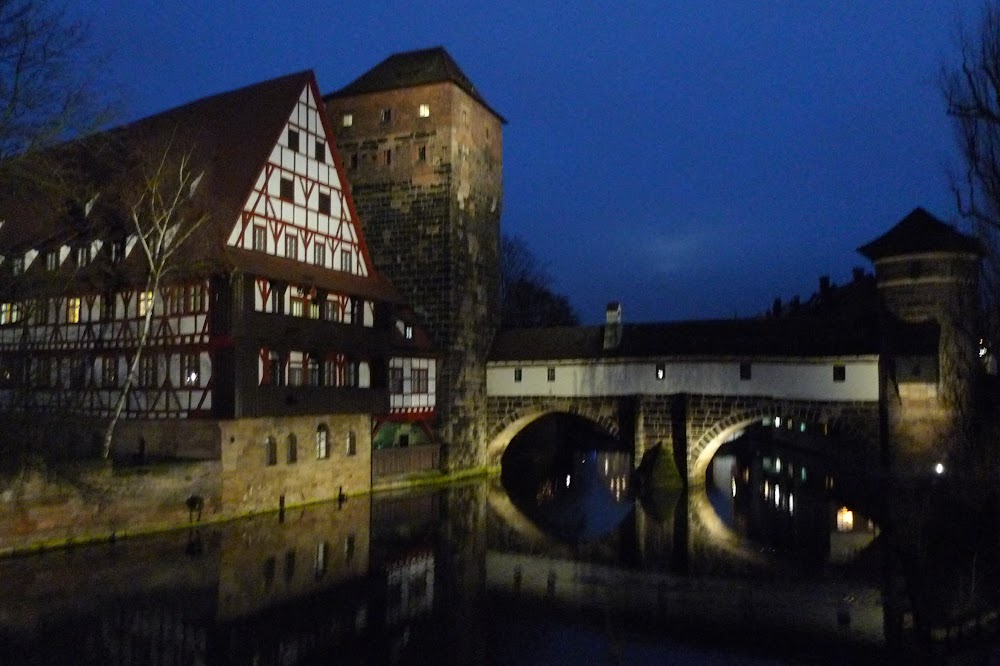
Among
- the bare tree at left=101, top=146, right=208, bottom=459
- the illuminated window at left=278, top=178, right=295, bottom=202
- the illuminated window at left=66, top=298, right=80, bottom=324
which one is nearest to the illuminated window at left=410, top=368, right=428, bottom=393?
the illuminated window at left=278, top=178, right=295, bottom=202

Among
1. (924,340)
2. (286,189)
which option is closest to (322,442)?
(286,189)

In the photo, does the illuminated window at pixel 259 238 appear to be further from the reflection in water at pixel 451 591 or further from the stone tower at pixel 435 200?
the stone tower at pixel 435 200

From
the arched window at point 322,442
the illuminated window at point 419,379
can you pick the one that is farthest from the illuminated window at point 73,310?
the illuminated window at point 419,379

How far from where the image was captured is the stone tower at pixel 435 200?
99.8 feet

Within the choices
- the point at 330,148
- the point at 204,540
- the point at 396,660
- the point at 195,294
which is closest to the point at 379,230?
the point at 330,148

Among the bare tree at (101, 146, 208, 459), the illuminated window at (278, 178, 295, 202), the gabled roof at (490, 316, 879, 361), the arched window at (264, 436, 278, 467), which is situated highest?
the illuminated window at (278, 178, 295, 202)

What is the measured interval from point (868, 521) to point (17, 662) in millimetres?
19118

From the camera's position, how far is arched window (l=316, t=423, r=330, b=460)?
2386 cm

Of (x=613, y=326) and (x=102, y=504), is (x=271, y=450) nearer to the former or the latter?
(x=102, y=504)

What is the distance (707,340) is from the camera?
29672 mm

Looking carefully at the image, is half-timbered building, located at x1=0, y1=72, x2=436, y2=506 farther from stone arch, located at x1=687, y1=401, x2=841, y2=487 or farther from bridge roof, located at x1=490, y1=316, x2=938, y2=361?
stone arch, located at x1=687, y1=401, x2=841, y2=487

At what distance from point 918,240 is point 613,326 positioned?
32.7ft

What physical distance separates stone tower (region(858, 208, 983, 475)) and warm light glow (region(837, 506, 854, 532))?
3049mm

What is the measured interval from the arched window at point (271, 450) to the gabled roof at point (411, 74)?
14.3 metres
